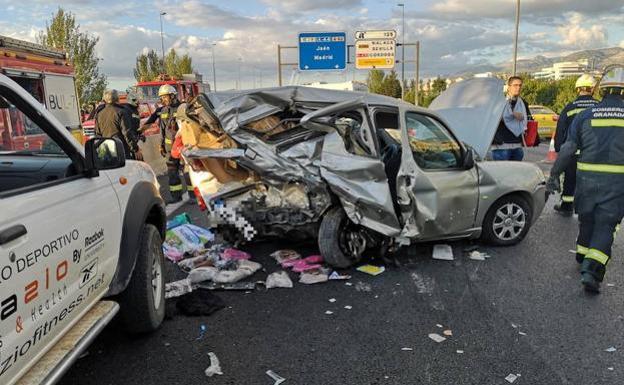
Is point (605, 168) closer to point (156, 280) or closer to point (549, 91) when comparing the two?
point (156, 280)

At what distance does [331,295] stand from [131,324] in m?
1.69

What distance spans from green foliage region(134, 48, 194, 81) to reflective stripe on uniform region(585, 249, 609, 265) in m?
46.7

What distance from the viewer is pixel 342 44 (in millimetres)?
23000

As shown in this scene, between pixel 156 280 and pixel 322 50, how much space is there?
802 inches

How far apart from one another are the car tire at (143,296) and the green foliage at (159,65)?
152 ft

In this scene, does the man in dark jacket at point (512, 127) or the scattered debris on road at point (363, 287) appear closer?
the scattered debris on road at point (363, 287)

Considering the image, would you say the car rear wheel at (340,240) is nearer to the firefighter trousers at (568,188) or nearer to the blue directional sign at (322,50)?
the firefighter trousers at (568,188)

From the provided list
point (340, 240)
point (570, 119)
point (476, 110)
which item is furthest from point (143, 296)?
point (570, 119)

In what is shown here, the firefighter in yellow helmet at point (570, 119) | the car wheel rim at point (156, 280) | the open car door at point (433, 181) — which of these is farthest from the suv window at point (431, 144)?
the car wheel rim at point (156, 280)

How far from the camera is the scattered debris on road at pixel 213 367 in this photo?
3205 millimetres

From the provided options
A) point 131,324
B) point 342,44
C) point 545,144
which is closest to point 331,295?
point 131,324

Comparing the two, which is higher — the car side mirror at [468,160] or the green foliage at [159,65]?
the green foliage at [159,65]

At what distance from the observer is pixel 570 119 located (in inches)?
286

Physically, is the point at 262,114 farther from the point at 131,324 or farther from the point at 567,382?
the point at 567,382
